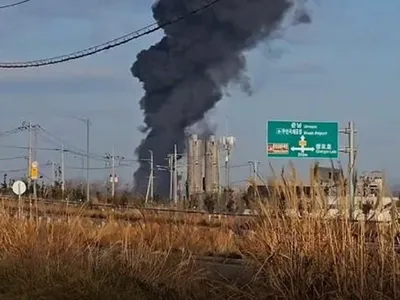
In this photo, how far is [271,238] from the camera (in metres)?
8.98

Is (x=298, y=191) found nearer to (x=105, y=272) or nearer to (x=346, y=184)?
(x=346, y=184)

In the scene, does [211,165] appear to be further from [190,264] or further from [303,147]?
[190,264]

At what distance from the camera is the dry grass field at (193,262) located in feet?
26.9

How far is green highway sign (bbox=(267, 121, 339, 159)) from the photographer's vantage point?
45031 millimetres

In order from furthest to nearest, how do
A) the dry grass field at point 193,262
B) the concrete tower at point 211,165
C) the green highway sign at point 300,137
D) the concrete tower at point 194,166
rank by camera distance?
the concrete tower at point 211,165
the concrete tower at point 194,166
the green highway sign at point 300,137
the dry grass field at point 193,262

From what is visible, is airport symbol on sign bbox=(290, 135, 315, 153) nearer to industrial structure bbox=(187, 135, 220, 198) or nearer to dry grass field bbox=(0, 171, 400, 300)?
dry grass field bbox=(0, 171, 400, 300)

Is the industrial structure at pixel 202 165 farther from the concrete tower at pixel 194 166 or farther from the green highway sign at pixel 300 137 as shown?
the green highway sign at pixel 300 137

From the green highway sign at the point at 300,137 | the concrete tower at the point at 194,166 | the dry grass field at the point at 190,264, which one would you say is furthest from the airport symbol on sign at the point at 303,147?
the concrete tower at the point at 194,166

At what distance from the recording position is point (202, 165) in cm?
9056

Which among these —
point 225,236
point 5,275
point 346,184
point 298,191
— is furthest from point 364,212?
point 225,236

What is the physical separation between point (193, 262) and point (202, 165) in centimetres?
7864

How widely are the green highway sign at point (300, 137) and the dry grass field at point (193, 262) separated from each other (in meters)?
29.7

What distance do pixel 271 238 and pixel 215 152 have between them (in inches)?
3050

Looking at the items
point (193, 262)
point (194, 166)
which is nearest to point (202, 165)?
point (194, 166)
